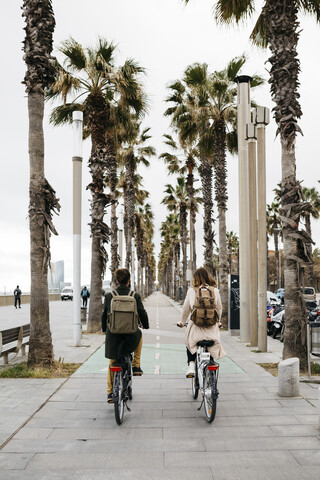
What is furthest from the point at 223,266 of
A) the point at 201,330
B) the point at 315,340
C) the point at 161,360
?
the point at 201,330

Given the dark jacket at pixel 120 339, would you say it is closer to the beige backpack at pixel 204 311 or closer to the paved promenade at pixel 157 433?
the beige backpack at pixel 204 311

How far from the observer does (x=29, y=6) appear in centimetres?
969

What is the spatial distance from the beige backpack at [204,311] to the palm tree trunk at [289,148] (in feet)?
11.6

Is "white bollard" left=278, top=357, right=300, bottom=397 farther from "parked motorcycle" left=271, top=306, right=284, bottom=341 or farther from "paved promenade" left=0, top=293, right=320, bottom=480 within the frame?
"parked motorcycle" left=271, top=306, right=284, bottom=341

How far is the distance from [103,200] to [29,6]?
27.4ft

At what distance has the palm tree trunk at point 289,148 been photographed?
9547 mm

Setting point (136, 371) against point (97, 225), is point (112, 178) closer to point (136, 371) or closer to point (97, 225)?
point (97, 225)

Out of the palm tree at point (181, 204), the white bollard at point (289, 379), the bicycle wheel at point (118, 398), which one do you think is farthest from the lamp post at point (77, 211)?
the palm tree at point (181, 204)

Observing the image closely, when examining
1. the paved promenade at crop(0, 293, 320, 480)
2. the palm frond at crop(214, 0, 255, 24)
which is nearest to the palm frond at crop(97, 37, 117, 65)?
the palm frond at crop(214, 0, 255, 24)

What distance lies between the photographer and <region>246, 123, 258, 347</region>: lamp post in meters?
13.8

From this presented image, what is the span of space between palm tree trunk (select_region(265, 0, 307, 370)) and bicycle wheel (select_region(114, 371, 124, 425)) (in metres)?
4.50

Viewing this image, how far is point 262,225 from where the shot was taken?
13078mm

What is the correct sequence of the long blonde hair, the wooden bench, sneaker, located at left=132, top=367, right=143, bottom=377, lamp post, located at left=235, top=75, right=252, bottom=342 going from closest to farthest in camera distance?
the long blonde hair, sneaker, located at left=132, top=367, right=143, bottom=377, the wooden bench, lamp post, located at left=235, top=75, right=252, bottom=342

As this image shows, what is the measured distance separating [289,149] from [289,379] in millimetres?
4605
